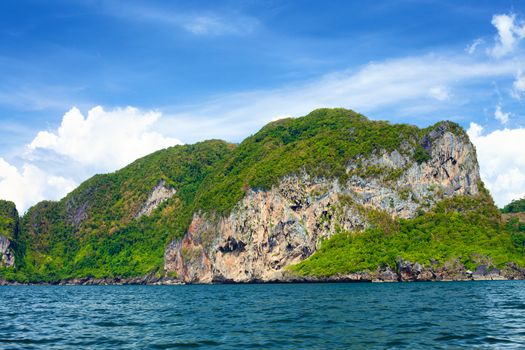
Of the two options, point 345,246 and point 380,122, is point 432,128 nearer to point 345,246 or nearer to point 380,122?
point 380,122

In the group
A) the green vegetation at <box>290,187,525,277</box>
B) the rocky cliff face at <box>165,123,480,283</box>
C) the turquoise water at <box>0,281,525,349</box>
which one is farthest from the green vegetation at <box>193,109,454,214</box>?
the turquoise water at <box>0,281,525,349</box>

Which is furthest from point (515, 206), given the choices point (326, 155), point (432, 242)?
point (326, 155)

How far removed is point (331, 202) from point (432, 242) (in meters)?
33.3

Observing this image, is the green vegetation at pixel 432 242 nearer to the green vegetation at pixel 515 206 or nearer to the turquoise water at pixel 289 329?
the green vegetation at pixel 515 206

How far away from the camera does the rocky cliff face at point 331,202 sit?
15312cm

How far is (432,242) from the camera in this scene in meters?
139

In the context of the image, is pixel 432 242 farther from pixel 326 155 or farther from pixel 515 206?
pixel 515 206

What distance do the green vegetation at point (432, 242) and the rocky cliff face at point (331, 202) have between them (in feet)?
14.3

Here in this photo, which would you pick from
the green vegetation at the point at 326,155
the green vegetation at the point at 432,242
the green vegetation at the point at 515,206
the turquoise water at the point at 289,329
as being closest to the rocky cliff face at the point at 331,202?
the green vegetation at the point at 326,155

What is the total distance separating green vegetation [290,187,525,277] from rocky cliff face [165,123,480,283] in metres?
4.37

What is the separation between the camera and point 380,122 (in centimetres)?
18962

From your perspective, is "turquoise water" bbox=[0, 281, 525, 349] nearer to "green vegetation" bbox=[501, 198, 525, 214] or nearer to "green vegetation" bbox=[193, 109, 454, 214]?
"green vegetation" bbox=[193, 109, 454, 214]

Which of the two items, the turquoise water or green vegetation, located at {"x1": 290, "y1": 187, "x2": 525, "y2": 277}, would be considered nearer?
the turquoise water

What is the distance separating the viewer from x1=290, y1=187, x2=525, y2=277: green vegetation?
130250 millimetres
